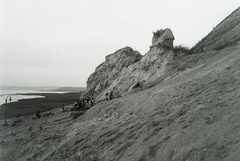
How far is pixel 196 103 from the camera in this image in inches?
271

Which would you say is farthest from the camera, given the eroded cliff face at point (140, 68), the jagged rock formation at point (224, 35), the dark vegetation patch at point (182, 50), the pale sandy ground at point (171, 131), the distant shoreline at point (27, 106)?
the distant shoreline at point (27, 106)

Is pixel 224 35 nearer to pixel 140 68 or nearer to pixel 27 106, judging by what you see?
pixel 140 68

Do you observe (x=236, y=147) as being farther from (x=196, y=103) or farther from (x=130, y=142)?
(x=130, y=142)

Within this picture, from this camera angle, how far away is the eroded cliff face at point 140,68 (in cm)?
1458

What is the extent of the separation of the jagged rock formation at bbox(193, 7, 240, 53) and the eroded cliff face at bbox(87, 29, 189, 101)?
106 inches

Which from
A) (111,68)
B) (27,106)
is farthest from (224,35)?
(27,106)

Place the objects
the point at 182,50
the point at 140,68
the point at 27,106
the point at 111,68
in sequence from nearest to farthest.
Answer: the point at 182,50
the point at 140,68
the point at 111,68
the point at 27,106

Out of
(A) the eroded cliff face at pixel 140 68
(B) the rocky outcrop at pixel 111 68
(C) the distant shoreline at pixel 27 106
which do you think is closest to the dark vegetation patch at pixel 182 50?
(A) the eroded cliff face at pixel 140 68

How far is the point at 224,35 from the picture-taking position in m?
13.4

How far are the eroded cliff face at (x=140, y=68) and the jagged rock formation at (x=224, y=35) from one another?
8.80 ft

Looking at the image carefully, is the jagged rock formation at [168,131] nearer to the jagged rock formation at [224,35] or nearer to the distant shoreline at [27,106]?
the jagged rock formation at [224,35]

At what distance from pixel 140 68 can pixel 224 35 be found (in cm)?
748

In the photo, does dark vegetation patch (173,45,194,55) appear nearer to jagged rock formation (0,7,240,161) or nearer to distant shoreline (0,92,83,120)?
jagged rock formation (0,7,240,161)

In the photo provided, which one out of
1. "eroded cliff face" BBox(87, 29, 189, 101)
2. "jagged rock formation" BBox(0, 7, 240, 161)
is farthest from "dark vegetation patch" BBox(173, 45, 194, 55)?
"jagged rock formation" BBox(0, 7, 240, 161)
